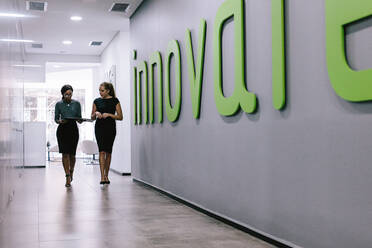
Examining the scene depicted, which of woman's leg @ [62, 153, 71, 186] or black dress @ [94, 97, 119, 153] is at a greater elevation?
black dress @ [94, 97, 119, 153]

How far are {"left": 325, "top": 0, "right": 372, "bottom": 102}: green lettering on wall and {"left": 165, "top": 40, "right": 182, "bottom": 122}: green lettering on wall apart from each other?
286cm

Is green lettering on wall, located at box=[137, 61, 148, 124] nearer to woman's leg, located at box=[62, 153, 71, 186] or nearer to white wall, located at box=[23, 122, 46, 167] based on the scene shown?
woman's leg, located at box=[62, 153, 71, 186]

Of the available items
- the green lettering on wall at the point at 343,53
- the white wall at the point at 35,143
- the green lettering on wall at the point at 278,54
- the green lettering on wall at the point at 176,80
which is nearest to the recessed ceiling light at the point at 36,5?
the green lettering on wall at the point at 176,80

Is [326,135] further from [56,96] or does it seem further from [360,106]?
[56,96]

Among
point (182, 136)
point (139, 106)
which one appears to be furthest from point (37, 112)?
point (182, 136)

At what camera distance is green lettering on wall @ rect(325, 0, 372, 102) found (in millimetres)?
2217

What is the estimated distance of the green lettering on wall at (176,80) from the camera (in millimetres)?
5234

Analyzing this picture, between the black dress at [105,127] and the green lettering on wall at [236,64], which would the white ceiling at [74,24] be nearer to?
the black dress at [105,127]

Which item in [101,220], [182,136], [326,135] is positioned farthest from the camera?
[182,136]

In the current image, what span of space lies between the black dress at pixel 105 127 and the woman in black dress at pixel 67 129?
399 mm

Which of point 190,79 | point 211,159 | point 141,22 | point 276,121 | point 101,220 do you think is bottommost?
point 101,220

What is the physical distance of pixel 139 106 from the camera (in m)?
7.35

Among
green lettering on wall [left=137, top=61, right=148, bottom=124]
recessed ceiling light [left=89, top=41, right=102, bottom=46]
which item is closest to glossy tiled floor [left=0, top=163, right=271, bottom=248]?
green lettering on wall [left=137, top=61, right=148, bottom=124]

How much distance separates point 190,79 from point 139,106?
8.72ft
